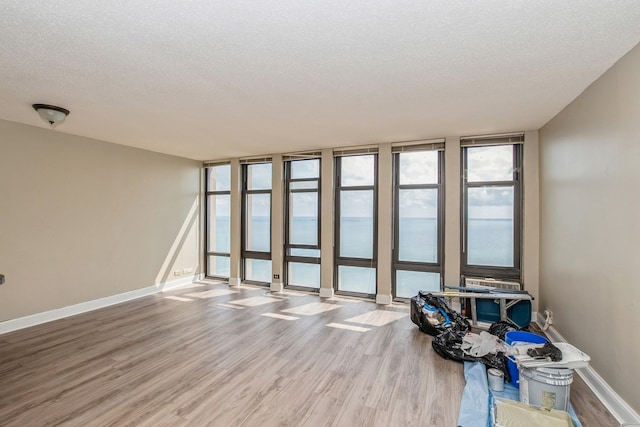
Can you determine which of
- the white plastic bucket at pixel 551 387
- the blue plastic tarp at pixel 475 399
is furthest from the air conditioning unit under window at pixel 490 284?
the white plastic bucket at pixel 551 387

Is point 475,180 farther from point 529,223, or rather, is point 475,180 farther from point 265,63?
point 265,63

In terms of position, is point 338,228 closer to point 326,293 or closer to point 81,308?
point 326,293

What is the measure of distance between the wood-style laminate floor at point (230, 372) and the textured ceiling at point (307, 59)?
8.65 feet

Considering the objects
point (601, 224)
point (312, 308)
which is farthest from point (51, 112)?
point (601, 224)

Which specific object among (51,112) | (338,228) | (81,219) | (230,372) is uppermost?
(51,112)

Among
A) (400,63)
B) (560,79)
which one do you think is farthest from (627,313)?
(400,63)

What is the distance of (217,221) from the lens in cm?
669

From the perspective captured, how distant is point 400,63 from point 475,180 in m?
2.86

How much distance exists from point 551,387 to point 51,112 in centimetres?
520

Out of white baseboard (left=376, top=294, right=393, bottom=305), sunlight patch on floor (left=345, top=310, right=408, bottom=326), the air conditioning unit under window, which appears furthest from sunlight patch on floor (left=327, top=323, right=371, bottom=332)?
the air conditioning unit under window

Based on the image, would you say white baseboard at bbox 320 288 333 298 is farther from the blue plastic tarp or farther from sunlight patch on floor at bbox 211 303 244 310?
the blue plastic tarp

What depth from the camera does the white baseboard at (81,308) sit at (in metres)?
3.83

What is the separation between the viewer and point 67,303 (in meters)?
4.36

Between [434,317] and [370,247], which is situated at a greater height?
[370,247]
